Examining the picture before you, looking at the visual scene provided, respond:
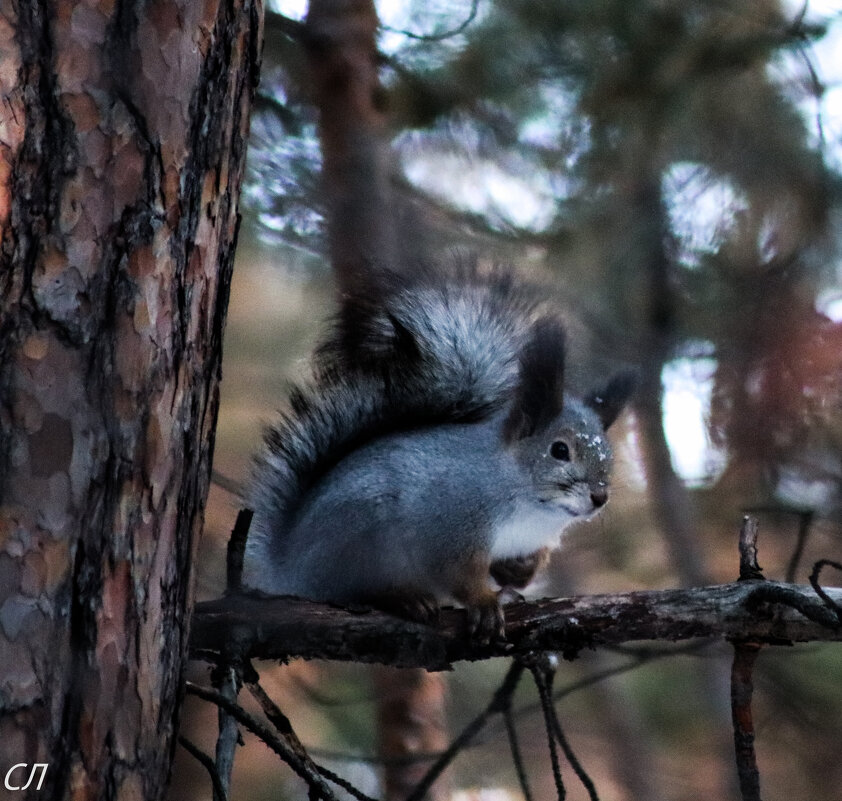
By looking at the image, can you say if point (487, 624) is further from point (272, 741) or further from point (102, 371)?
point (102, 371)

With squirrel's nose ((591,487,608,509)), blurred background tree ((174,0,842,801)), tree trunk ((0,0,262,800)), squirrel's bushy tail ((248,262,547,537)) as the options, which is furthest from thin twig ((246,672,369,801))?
blurred background tree ((174,0,842,801))

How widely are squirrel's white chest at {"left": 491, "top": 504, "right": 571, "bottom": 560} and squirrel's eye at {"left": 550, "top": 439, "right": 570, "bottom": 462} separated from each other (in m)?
0.07

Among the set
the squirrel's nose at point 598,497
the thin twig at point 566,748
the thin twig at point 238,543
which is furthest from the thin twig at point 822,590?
the thin twig at point 238,543

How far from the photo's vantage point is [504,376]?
155 centimetres

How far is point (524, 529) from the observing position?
145cm

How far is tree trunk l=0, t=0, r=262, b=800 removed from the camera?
32.1 inches

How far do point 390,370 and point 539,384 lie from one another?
22cm

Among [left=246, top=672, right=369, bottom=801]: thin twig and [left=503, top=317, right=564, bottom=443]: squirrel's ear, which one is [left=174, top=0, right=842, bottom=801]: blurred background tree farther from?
[left=246, top=672, right=369, bottom=801]: thin twig

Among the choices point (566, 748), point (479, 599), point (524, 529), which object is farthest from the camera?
point (524, 529)

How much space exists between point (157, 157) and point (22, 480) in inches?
11.5

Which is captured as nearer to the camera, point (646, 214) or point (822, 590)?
point (822, 590)

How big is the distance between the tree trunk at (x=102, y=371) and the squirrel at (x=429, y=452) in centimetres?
48

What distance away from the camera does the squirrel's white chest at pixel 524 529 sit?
4.69ft

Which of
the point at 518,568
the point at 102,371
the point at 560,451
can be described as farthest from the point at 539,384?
the point at 102,371
